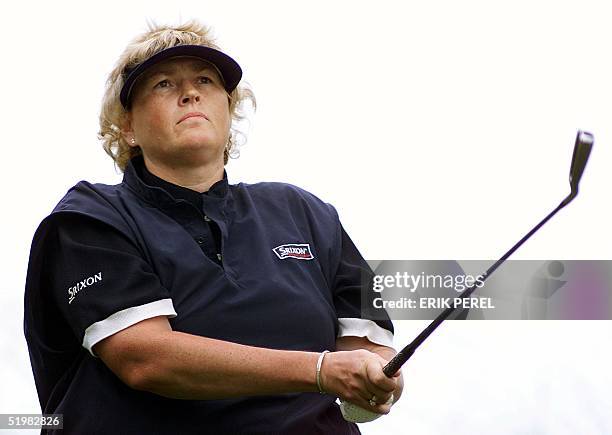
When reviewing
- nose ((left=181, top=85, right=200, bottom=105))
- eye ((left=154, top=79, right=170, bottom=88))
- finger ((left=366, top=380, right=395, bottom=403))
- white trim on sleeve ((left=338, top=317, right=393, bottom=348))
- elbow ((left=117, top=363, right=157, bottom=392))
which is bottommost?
white trim on sleeve ((left=338, top=317, right=393, bottom=348))

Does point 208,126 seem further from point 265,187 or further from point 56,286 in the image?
point 56,286

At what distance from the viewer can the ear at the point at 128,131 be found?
362cm

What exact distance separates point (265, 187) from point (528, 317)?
51.7 inches

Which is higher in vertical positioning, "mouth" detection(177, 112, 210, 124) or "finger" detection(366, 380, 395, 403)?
"mouth" detection(177, 112, 210, 124)


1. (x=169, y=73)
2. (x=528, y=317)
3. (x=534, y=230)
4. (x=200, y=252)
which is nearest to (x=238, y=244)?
(x=200, y=252)

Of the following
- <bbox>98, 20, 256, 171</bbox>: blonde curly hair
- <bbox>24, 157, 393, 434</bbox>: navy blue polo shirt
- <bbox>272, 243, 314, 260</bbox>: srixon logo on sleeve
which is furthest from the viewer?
<bbox>98, 20, 256, 171</bbox>: blonde curly hair

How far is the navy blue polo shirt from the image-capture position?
300cm

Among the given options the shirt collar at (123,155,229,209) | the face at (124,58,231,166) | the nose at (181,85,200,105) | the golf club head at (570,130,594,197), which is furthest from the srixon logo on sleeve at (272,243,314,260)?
the golf club head at (570,130,594,197)

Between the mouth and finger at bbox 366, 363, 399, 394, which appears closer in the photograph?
finger at bbox 366, 363, 399, 394

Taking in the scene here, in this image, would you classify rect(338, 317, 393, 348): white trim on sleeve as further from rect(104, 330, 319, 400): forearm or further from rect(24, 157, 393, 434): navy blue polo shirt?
rect(104, 330, 319, 400): forearm

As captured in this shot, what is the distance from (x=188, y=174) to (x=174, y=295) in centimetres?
52

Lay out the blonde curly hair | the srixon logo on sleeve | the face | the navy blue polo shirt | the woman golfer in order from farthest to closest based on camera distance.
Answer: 1. the blonde curly hair
2. the face
3. the srixon logo on sleeve
4. the navy blue polo shirt
5. the woman golfer

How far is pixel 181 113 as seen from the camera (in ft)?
11.2

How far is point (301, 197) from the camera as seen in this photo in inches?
139
